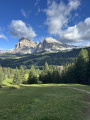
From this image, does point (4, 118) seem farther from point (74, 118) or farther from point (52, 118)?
point (74, 118)

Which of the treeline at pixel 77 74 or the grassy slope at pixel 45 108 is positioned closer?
the grassy slope at pixel 45 108

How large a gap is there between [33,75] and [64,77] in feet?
81.3

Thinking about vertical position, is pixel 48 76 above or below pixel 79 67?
below

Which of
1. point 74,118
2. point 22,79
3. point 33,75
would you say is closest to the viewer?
point 74,118

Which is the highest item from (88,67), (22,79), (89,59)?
(89,59)

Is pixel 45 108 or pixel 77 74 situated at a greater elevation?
pixel 77 74

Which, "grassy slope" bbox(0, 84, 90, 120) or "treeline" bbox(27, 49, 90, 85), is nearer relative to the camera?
"grassy slope" bbox(0, 84, 90, 120)

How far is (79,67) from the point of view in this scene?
65938 millimetres

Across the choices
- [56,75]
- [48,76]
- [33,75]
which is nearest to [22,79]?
[33,75]

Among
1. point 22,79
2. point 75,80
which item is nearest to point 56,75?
point 75,80

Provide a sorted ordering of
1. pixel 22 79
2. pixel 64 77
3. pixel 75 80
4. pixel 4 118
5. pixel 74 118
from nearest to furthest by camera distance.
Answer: pixel 74 118
pixel 4 118
pixel 75 80
pixel 64 77
pixel 22 79

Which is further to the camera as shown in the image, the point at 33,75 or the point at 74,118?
the point at 33,75

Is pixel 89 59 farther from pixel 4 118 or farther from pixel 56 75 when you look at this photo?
pixel 4 118

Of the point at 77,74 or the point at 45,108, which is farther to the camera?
the point at 77,74
